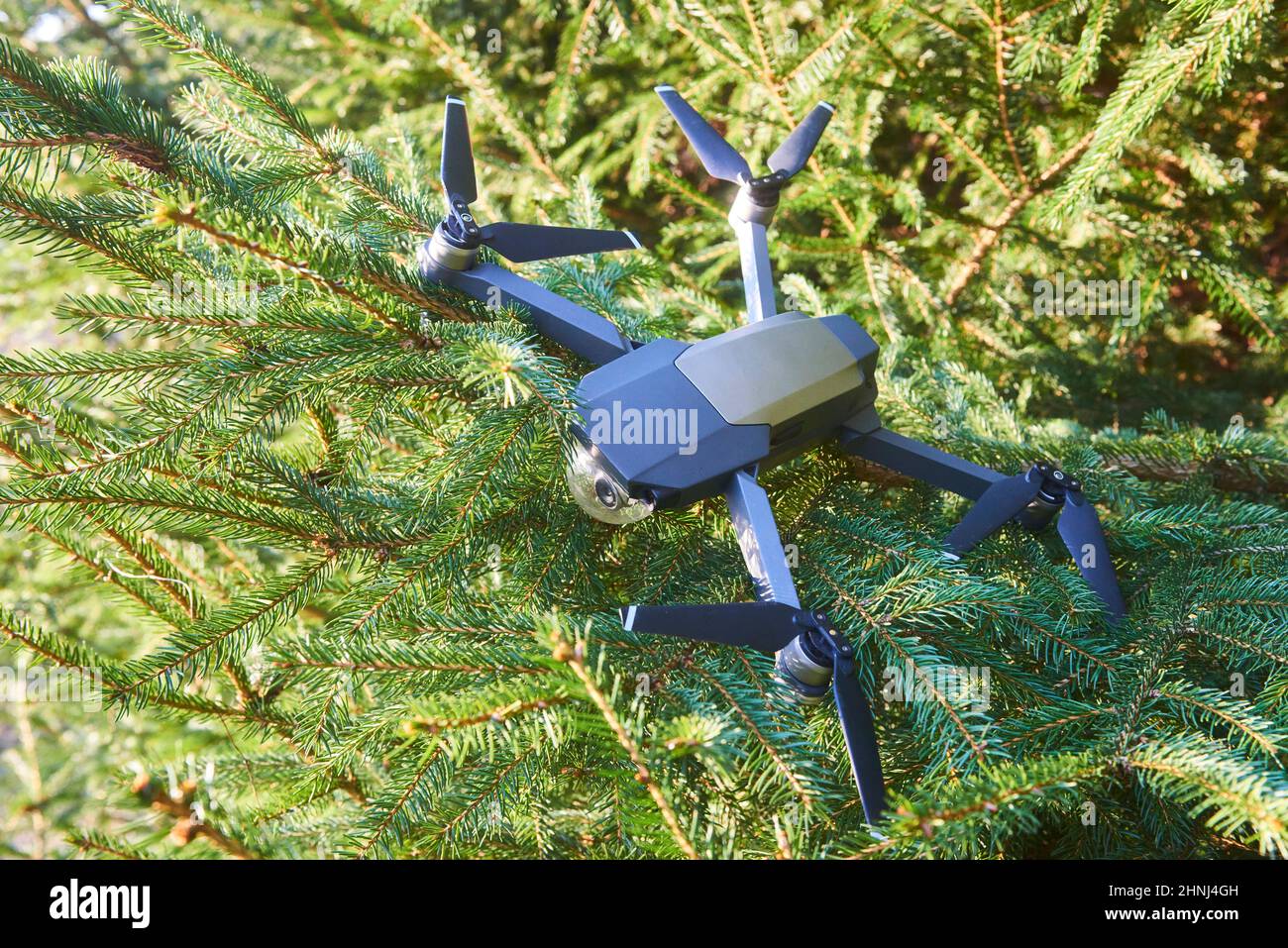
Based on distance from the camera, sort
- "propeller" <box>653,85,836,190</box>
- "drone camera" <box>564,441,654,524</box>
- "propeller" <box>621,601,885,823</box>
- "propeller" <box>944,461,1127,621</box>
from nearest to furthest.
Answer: "propeller" <box>621,601,885,823</box> → "drone camera" <box>564,441,654,524</box> → "propeller" <box>944,461,1127,621</box> → "propeller" <box>653,85,836,190</box>

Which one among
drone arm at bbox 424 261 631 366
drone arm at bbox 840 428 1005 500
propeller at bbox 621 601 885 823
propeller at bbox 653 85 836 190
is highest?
propeller at bbox 653 85 836 190

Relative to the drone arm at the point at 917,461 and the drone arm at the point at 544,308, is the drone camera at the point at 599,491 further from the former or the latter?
the drone arm at the point at 917,461

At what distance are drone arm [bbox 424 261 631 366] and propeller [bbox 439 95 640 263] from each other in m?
0.03

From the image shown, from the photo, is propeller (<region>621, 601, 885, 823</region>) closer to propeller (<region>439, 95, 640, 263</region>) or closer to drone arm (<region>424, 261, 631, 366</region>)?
drone arm (<region>424, 261, 631, 366</region>)

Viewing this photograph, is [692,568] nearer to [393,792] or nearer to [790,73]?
[393,792]

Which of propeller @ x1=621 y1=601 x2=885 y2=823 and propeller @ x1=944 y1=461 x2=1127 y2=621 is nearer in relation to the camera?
propeller @ x1=621 y1=601 x2=885 y2=823

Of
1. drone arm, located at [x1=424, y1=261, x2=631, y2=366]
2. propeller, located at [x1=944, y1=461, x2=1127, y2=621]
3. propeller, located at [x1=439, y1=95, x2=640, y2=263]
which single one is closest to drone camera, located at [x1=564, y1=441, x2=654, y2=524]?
drone arm, located at [x1=424, y1=261, x2=631, y2=366]

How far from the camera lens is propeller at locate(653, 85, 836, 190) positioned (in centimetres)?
103

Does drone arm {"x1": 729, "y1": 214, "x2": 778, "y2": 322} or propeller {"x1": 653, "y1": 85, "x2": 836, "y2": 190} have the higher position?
propeller {"x1": 653, "y1": 85, "x2": 836, "y2": 190}

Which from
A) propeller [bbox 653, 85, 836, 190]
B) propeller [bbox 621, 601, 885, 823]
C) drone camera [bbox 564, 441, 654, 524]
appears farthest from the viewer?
propeller [bbox 653, 85, 836, 190]

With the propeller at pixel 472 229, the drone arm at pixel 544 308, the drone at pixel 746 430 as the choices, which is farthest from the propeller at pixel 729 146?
the drone arm at pixel 544 308

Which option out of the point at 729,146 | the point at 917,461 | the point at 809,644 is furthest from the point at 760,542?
the point at 729,146
